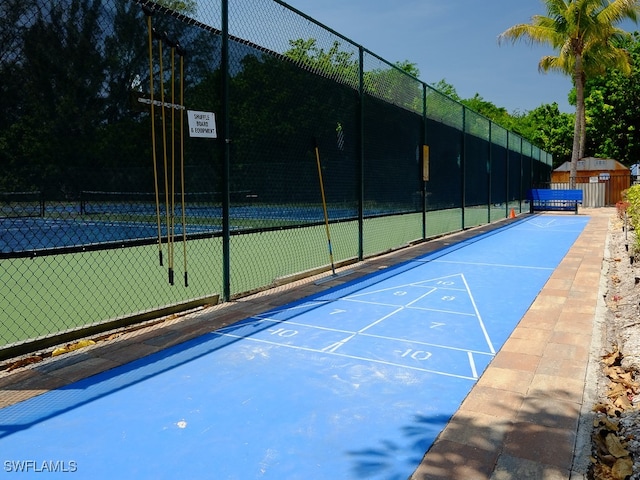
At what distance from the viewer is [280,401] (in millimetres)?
3447

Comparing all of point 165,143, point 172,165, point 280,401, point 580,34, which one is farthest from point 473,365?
point 580,34

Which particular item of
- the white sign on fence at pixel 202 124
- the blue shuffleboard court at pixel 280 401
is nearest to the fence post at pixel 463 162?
the blue shuffleboard court at pixel 280 401

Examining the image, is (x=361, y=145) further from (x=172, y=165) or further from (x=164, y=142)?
(x=164, y=142)

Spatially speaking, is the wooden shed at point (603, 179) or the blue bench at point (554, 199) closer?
the blue bench at point (554, 199)

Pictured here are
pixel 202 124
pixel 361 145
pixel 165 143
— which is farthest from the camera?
pixel 361 145

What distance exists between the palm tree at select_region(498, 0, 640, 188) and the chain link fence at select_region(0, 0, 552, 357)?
18210 mm

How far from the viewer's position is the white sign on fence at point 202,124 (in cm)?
574

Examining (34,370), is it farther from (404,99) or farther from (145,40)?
(404,99)

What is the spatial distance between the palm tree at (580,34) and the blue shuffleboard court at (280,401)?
2403cm

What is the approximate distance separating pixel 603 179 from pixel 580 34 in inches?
401

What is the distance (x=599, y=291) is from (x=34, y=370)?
21.2 ft

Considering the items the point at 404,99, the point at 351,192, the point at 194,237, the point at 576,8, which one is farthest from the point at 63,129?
the point at 576,8

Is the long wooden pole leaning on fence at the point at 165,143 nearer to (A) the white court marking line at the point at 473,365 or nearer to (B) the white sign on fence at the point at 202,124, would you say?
(B) the white sign on fence at the point at 202,124

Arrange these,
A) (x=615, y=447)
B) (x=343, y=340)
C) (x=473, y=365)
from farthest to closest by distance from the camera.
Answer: (x=343, y=340)
(x=473, y=365)
(x=615, y=447)
